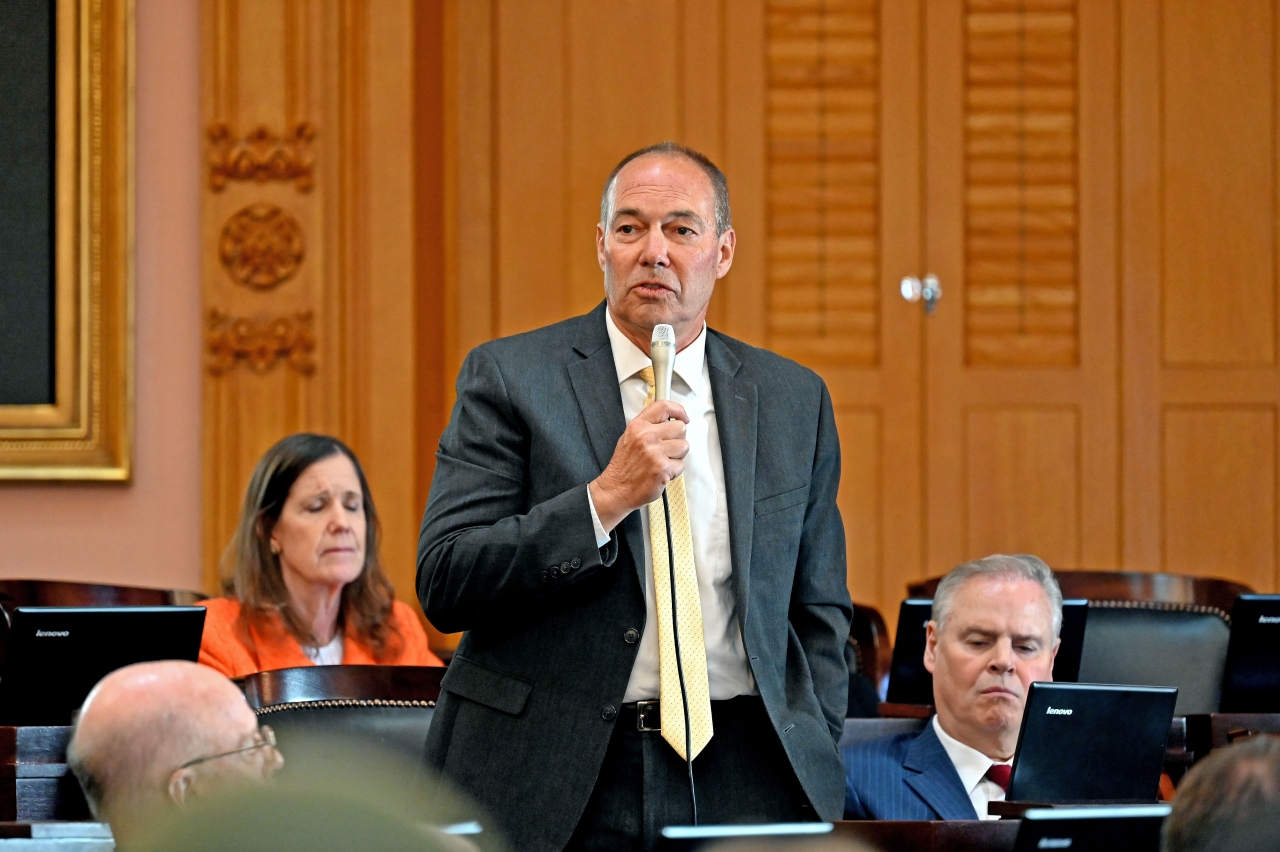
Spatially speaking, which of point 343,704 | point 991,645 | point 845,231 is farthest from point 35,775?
point 845,231

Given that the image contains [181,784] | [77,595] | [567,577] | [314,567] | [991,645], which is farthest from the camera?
[77,595]

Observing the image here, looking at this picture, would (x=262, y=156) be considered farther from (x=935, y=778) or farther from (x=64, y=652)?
(x=935, y=778)

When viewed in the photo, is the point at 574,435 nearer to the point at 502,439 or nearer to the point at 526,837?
the point at 502,439

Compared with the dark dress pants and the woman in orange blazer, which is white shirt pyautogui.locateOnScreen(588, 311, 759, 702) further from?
the woman in orange blazer

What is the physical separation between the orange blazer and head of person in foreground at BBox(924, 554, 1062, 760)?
4.75 feet

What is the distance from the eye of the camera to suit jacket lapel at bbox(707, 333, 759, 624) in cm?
242

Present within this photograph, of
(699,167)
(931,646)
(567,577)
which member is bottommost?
(931,646)

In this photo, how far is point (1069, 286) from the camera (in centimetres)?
604

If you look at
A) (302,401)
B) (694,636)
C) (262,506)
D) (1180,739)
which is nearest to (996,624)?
(1180,739)

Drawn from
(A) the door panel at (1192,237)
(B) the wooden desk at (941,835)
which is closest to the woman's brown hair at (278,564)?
(B) the wooden desk at (941,835)

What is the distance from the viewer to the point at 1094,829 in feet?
5.92

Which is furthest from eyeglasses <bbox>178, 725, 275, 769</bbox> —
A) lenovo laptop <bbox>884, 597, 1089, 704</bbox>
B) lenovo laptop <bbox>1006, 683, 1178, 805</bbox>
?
lenovo laptop <bbox>884, 597, 1089, 704</bbox>

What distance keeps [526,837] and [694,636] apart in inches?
14.5

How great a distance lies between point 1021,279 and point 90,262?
326cm
